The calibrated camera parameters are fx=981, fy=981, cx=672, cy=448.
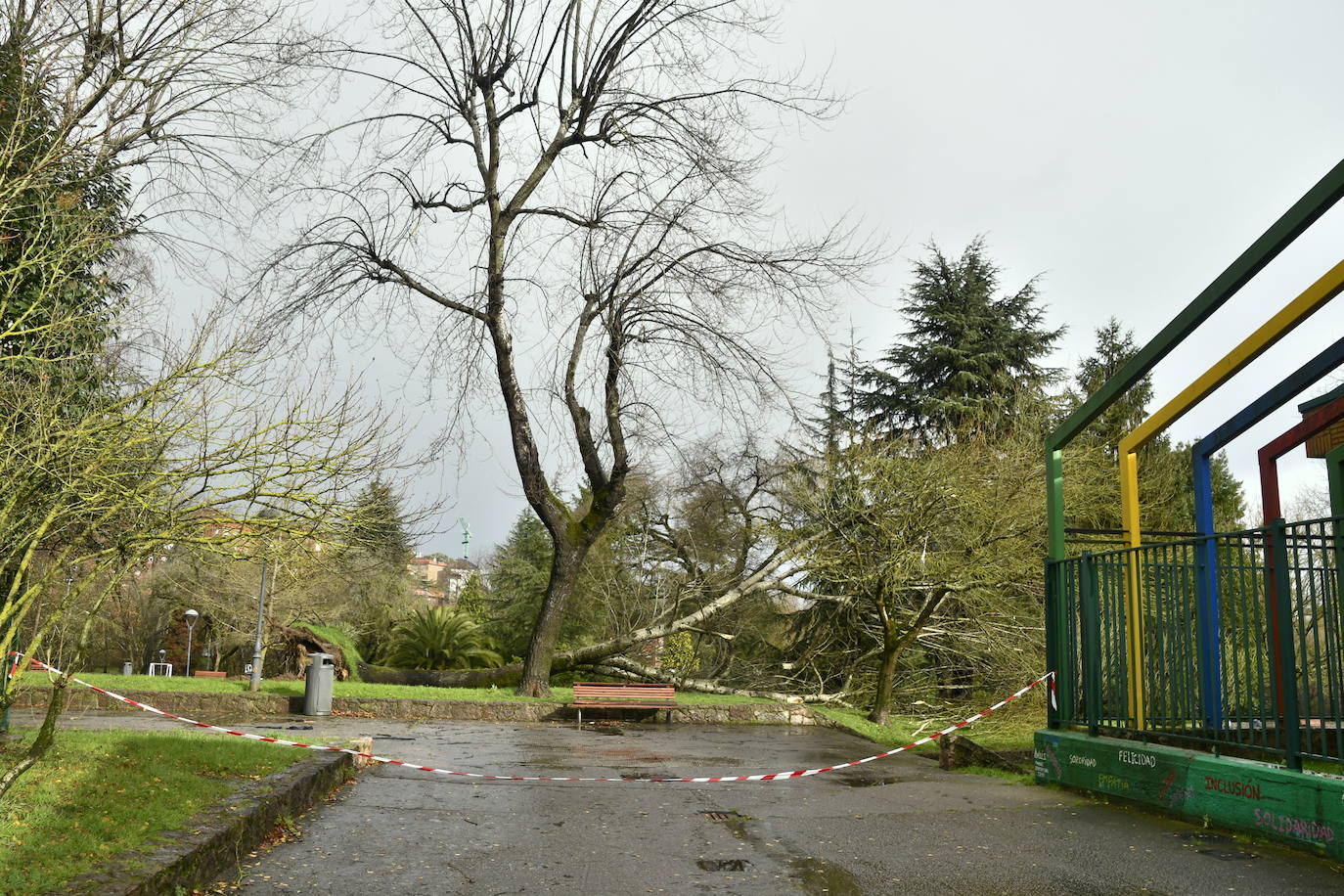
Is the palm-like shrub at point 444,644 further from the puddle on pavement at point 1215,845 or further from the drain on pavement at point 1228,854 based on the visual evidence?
the drain on pavement at point 1228,854

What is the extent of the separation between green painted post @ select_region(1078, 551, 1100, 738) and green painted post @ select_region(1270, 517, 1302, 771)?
2197 mm

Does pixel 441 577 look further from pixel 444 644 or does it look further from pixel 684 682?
pixel 684 682

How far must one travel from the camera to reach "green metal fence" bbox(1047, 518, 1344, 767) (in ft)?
20.9

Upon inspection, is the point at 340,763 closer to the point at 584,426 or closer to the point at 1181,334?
the point at 1181,334

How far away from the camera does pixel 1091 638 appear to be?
892 cm

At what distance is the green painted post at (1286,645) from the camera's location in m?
6.19

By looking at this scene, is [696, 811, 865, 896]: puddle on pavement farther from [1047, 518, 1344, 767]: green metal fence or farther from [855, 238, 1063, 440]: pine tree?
[855, 238, 1063, 440]: pine tree

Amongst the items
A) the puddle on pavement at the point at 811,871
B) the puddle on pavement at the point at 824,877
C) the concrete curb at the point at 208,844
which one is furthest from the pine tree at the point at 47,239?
the puddle on pavement at the point at 824,877

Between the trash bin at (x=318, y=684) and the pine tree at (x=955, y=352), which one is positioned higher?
the pine tree at (x=955, y=352)

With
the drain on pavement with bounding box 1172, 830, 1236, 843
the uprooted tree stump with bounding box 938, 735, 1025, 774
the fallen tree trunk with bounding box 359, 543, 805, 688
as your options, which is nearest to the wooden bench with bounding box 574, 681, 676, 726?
the fallen tree trunk with bounding box 359, 543, 805, 688

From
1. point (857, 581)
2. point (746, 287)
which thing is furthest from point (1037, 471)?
point (746, 287)

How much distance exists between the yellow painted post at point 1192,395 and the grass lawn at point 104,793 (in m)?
7.17

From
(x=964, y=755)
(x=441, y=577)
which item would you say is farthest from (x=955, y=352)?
(x=441, y=577)

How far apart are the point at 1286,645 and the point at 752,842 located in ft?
12.3
